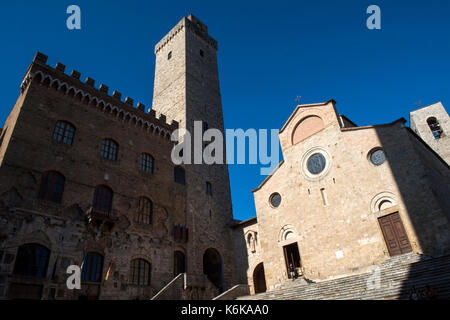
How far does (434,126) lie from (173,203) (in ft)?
102

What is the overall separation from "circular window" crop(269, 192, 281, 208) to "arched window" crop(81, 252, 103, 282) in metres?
12.2

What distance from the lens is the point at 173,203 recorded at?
20.8 m

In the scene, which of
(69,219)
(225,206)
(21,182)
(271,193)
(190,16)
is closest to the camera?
(21,182)

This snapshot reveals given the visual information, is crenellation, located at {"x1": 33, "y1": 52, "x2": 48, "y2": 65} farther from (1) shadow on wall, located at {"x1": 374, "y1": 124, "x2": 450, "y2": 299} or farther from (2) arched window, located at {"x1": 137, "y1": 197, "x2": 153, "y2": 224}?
(1) shadow on wall, located at {"x1": 374, "y1": 124, "x2": 450, "y2": 299}

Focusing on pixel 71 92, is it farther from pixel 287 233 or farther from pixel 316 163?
pixel 287 233

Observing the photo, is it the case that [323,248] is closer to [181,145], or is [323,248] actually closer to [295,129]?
[295,129]

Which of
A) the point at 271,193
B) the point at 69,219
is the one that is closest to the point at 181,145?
the point at 271,193

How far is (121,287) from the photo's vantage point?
51.0ft

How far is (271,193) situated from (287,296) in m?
7.87

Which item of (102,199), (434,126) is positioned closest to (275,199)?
(102,199)

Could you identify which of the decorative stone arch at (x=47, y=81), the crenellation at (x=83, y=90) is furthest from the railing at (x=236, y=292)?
the decorative stone arch at (x=47, y=81)

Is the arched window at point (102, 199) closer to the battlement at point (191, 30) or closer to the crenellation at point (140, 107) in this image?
the crenellation at point (140, 107)

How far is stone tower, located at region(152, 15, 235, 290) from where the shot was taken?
21844 mm

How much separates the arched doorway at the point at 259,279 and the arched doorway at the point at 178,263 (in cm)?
562
